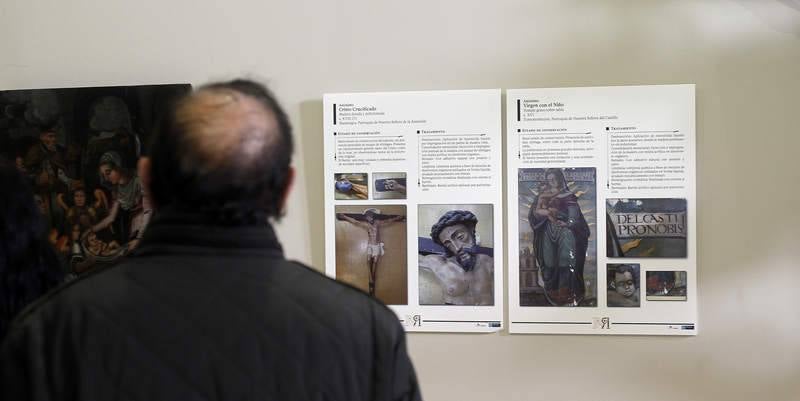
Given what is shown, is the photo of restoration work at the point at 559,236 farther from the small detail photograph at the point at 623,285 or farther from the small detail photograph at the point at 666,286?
the small detail photograph at the point at 666,286

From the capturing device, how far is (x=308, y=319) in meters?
1.03

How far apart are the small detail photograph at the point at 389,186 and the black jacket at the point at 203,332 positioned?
56.6 inches

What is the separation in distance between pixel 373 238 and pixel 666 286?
92cm

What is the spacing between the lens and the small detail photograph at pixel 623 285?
95.3 inches

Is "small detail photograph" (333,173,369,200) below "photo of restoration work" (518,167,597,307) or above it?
above

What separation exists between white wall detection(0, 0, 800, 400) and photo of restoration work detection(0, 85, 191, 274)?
10 centimetres

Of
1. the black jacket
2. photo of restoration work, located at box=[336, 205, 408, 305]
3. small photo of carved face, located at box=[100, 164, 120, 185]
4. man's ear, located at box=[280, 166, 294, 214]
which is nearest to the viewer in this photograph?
the black jacket

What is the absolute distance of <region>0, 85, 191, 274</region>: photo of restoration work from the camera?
2.60 meters

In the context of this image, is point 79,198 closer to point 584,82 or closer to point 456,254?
point 456,254

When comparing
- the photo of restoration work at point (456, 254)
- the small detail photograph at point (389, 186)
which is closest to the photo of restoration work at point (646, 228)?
the photo of restoration work at point (456, 254)

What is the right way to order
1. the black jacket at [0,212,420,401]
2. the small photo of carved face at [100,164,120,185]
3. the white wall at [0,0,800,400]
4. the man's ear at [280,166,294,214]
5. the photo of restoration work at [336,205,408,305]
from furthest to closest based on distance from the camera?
1. the small photo of carved face at [100,164,120,185]
2. the photo of restoration work at [336,205,408,305]
3. the white wall at [0,0,800,400]
4. the man's ear at [280,166,294,214]
5. the black jacket at [0,212,420,401]

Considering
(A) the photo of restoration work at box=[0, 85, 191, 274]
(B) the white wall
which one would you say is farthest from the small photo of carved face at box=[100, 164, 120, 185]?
(B) the white wall

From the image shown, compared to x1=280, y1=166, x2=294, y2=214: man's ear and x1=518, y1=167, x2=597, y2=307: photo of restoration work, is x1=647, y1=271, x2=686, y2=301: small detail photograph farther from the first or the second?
x1=280, y1=166, x2=294, y2=214: man's ear

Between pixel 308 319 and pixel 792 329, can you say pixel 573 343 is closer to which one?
pixel 792 329
